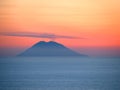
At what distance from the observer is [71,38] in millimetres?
4117

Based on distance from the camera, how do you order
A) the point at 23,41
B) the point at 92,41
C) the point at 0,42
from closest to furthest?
the point at 0,42 → the point at 23,41 → the point at 92,41

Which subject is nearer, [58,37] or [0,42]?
[0,42]

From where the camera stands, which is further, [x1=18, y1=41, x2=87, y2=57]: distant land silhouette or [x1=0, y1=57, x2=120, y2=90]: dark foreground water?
[x1=0, y1=57, x2=120, y2=90]: dark foreground water

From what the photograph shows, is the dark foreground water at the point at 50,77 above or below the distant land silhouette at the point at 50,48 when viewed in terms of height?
below

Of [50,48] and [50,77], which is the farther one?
[50,77]

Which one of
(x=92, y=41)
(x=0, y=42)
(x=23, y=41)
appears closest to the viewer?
(x=0, y=42)

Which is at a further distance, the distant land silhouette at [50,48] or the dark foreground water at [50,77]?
the dark foreground water at [50,77]

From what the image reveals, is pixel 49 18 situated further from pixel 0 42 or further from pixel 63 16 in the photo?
pixel 0 42

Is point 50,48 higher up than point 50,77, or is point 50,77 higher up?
point 50,48

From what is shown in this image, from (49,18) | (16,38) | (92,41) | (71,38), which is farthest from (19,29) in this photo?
(92,41)

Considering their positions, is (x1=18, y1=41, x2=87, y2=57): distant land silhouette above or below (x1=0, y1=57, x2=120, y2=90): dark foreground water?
above

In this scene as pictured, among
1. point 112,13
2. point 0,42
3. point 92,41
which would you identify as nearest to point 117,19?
point 112,13

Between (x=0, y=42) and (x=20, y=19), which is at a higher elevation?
(x=20, y=19)

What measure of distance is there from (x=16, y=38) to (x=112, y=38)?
1.28m
